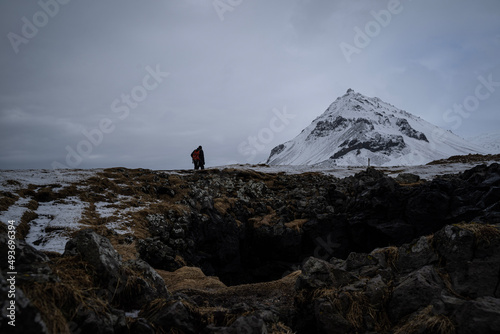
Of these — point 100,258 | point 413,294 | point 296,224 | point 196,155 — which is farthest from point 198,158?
point 413,294

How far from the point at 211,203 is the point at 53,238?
32.5 feet

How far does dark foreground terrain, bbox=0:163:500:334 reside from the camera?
3551 millimetres

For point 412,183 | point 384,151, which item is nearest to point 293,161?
point 384,151

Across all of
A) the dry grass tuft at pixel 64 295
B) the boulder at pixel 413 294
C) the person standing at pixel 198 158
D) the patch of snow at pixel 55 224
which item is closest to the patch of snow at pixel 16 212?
the patch of snow at pixel 55 224

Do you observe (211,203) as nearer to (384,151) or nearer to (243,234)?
(243,234)

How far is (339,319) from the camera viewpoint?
4738 millimetres

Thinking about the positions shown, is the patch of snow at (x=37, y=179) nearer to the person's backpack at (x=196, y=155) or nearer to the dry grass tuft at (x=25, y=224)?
the dry grass tuft at (x=25, y=224)

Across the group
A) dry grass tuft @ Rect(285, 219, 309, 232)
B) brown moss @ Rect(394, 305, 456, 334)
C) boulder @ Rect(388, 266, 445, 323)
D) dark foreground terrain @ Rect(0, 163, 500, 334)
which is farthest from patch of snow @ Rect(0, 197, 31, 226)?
dry grass tuft @ Rect(285, 219, 309, 232)

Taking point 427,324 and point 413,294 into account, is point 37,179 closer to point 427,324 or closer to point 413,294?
point 413,294

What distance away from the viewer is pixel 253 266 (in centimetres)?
2144

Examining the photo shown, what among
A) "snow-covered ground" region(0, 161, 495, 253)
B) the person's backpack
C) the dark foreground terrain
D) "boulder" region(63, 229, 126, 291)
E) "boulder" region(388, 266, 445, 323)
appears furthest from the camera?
the person's backpack

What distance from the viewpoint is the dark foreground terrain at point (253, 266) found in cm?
355

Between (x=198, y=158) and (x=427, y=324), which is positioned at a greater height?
(x=198, y=158)

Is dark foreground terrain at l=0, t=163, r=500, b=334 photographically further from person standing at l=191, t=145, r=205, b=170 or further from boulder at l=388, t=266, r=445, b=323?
person standing at l=191, t=145, r=205, b=170
